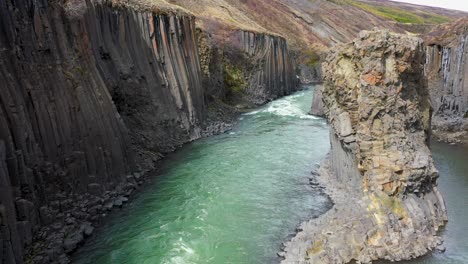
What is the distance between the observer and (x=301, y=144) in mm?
31828

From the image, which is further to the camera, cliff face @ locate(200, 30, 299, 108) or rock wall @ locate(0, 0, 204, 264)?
cliff face @ locate(200, 30, 299, 108)

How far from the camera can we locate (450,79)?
126 feet

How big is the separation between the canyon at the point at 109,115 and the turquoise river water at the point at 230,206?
1056mm

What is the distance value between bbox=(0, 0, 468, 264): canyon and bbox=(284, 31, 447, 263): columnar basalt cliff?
0.09m

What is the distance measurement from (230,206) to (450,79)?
2771 cm

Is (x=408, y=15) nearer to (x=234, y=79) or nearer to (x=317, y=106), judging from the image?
(x=234, y=79)

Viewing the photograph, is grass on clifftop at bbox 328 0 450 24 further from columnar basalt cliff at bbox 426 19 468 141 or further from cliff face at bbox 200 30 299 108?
columnar basalt cliff at bbox 426 19 468 141

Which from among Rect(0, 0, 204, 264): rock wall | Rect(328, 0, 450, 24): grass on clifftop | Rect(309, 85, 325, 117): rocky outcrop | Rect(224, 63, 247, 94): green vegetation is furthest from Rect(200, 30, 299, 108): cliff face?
Rect(328, 0, 450, 24): grass on clifftop

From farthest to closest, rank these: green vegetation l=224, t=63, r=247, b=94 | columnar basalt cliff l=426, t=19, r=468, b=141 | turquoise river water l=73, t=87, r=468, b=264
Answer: green vegetation l=224, t=63, r=247, b=94
columnar basalt cliff l=426, t=19, r=468, b=141
turquoise river water l=73, t=87, r=468, b=264

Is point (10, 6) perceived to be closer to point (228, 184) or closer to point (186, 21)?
point (228, 184)

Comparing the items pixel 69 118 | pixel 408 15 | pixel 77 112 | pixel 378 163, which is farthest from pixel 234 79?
pixel 408 15

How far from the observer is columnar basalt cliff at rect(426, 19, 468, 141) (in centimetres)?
3541

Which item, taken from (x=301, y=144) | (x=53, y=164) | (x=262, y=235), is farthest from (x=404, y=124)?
(x=53, y=164)

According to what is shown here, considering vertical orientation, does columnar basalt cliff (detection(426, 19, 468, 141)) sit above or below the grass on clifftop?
below
